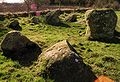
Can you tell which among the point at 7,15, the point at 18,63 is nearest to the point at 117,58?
the point at 18,63

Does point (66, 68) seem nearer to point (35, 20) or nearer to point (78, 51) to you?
point (78, 51)

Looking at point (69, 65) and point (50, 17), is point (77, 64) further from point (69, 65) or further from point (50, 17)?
point (50, 17)

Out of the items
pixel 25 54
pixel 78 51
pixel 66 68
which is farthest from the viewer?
pixel 78 51

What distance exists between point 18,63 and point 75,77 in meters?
3.91

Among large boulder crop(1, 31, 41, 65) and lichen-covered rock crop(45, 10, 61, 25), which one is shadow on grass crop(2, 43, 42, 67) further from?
lichen-covered rock crop(45, 10, 61, 25)

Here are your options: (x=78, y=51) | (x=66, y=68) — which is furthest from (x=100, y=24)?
(x=66, y=68)

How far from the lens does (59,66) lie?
675 inches

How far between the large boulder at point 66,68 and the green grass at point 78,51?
0.64 metres

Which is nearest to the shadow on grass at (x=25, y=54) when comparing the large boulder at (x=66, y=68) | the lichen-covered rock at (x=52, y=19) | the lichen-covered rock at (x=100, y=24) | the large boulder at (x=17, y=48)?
the large boulder at (x=17, y=48)

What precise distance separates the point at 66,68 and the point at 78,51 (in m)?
4.19

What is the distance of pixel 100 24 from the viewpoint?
25.4m

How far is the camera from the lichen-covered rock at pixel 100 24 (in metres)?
25.2

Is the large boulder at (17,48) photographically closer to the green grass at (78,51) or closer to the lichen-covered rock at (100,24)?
the green grass at (78,51)

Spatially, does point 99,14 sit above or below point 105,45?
above
